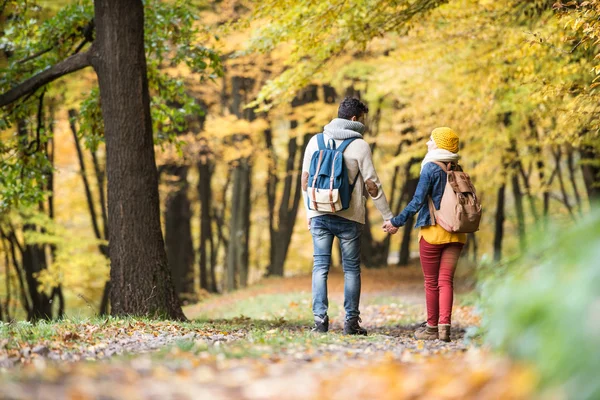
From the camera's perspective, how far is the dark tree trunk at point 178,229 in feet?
64.4

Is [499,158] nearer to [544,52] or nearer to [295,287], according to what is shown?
[295,287]

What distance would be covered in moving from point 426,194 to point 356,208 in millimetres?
685

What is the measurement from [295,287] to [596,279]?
15.3 m

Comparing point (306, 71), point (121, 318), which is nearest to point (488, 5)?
point (306, 71)

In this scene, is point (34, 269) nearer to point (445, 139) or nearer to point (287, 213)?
point (287, 213)

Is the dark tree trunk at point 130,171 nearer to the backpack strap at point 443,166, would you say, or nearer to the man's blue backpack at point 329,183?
the man's blue backpack at point 329,183

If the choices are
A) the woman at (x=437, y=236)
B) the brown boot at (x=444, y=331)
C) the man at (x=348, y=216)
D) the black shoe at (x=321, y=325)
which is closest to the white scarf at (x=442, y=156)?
the woman at (x=437, y=236)

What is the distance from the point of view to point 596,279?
7.41ft

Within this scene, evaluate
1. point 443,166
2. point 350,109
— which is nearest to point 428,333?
point 443,166

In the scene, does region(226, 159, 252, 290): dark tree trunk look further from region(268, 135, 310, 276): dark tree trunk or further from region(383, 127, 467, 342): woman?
region(383, 127, 467, 342): woman

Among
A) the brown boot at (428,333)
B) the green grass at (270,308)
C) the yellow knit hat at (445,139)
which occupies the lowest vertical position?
the green grass at (270,308)

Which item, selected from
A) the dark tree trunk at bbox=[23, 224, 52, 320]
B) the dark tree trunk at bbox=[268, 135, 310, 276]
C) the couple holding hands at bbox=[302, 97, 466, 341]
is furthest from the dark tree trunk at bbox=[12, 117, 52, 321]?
the couple holding hands at bbox=[302, 97, 466, 341]

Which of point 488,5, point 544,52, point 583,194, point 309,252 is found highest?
point 488,5

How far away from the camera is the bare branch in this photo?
7855 mm
